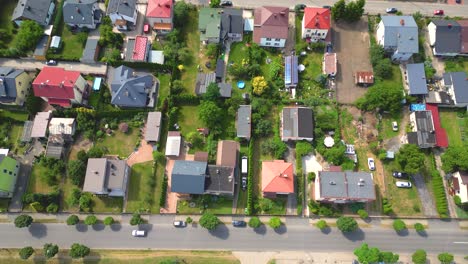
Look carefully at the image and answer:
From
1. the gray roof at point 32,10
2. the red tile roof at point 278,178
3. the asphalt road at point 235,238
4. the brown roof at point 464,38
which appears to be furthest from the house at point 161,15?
the brown roof at point 464,38

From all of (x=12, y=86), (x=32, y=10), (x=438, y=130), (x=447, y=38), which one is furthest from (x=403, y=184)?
(x=32, y=10)

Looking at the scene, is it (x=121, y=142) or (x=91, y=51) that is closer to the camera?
(x=121, y=142)

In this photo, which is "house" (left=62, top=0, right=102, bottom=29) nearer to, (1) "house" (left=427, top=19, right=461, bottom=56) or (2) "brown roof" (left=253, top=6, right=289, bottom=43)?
(2) "brown roof" (left=253, top=6, right=289, bottom=43)

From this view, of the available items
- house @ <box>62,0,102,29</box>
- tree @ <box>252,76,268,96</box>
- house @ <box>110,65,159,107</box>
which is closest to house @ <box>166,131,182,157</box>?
house @ <box>110,65,159,107</box>

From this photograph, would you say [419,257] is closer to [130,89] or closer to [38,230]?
[130,89]

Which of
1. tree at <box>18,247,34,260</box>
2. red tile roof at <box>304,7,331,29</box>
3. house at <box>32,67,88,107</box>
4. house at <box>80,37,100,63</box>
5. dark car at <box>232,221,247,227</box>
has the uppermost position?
red tile roof at <box>304,7,331,29</box>
